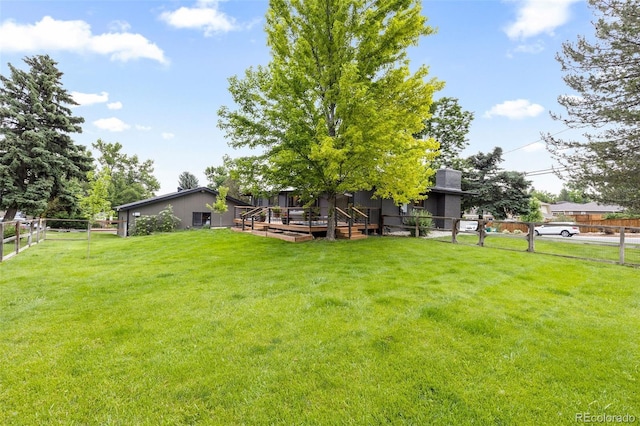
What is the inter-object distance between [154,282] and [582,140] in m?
16.6

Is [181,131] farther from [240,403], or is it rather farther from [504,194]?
[504,194]

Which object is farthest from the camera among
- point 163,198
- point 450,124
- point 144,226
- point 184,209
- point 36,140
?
point 450,124

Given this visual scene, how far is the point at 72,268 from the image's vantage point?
7.61m

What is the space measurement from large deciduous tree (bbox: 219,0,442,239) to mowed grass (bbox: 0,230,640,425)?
167 inches

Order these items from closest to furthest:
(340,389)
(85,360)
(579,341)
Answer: (340,389) < (85,360) < (579,341)

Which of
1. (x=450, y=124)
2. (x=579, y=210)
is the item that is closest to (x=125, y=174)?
(x=450, y=124)

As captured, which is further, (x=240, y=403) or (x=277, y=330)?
(x=277, y=330)

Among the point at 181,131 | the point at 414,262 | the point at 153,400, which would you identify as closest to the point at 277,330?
the point at 153,400

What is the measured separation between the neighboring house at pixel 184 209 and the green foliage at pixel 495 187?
871 inches

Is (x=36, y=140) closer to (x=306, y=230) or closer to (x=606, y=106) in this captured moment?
(x=306, y=230)

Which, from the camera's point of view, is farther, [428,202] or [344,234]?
[428,202]

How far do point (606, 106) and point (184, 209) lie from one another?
82.9ft

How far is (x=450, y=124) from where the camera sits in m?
28.3

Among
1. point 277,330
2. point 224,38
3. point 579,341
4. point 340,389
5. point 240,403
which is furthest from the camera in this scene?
point 224,38
